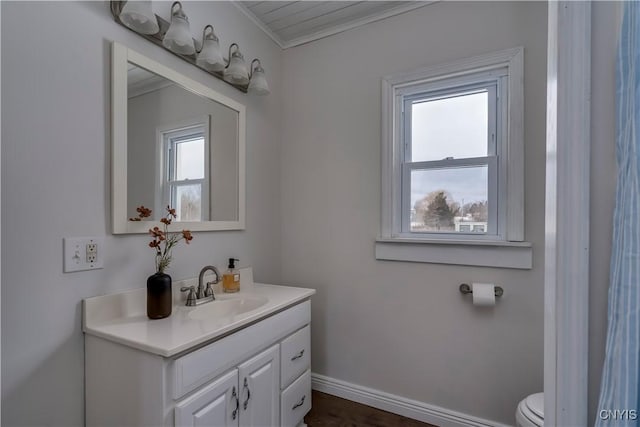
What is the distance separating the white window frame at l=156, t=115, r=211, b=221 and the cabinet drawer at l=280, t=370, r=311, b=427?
0.97m

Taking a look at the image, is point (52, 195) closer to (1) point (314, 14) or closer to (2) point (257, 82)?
(2) point (257, 82)

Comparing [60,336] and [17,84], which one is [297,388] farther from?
[17,84]

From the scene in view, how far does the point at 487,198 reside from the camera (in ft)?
5.35

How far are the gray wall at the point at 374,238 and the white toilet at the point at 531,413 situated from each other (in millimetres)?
290

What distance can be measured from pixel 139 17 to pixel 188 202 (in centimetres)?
78

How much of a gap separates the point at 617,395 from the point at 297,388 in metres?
1.37

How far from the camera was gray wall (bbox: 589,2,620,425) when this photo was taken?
472 millimetres

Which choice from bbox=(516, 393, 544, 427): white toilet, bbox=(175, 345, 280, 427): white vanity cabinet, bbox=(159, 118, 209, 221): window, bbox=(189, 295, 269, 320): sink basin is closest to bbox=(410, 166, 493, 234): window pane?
bbox=(516, 393, 544, 427): white toilet

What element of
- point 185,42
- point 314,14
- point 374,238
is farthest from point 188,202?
point 314,14

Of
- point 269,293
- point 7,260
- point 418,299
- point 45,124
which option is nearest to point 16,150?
point 45,124

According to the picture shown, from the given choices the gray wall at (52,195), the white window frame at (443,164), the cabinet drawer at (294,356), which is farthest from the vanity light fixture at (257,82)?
the cabinet drawer at (294,356)

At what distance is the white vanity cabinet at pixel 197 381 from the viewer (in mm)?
916

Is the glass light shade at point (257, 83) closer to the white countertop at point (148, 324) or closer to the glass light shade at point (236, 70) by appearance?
the glass light shade at point (236, 70)

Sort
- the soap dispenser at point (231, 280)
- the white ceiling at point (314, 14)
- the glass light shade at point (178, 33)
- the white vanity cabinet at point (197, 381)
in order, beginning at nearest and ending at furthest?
the white vanity cabinet at point (197, 381), the glass light shade at point (178, 33), the soap dispenser at point (231, 280), the white ceiling at point (314, 14)
